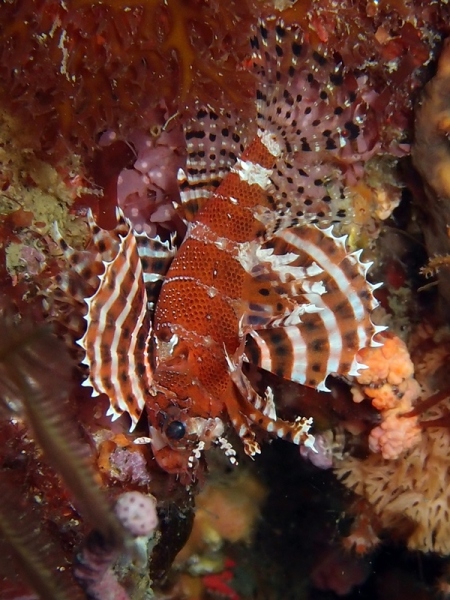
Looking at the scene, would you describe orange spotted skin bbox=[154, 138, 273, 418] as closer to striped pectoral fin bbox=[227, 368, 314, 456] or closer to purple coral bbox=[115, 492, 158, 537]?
striped pectoral fin bbox=[227, 368, 314, 456]

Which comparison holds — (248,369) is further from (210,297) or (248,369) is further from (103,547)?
(103,547)

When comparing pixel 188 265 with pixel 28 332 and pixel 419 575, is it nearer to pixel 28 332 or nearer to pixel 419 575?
pixel 28 332

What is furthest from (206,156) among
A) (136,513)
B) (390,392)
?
(136,513)

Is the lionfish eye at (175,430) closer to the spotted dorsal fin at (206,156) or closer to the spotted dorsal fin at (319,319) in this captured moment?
the spotted dorsal fin at (319,319)

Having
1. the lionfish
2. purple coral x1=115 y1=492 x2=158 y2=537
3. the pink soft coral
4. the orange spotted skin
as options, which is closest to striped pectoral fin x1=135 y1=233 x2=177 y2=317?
the lionfish

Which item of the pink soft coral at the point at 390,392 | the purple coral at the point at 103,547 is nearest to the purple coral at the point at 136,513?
the purple coral at the point at 103,547

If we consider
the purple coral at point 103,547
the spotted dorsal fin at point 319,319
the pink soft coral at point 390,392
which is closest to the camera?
the purple coral at point 103,547
